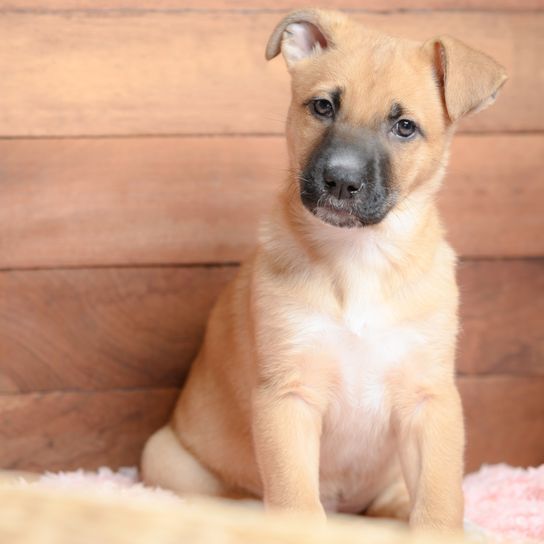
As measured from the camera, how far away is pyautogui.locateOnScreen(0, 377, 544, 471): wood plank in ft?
10.8

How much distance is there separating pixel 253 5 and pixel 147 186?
0.75 meters

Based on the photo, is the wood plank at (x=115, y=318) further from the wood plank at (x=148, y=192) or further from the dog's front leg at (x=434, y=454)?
the dog's front leg at (x=434, y=454)

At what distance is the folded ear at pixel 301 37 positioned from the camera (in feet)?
8.52

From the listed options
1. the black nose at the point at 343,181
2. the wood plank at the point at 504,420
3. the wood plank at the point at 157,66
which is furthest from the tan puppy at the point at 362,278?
the wood plank at the point at 504,420

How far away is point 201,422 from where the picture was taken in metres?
2.93

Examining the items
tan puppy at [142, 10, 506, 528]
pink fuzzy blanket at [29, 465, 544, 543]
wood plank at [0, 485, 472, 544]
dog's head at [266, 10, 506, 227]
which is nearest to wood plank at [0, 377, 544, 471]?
pink fuzzy blanket at [29, 465, 544, 543]

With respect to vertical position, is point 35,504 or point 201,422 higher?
point 35,504

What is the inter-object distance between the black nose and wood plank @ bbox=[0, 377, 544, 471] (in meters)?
1.41

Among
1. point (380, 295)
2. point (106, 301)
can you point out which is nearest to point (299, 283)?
point (380, 295)

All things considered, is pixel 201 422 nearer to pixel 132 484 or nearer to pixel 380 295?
pixel 132 484

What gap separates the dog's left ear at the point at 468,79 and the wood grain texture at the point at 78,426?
62.4 inches

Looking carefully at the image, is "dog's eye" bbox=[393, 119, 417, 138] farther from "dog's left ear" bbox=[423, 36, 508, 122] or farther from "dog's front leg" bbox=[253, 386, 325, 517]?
"dog's front leg" bbox=[253, 386, 325, 517]

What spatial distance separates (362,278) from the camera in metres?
2.49

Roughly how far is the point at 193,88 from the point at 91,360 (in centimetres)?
105
